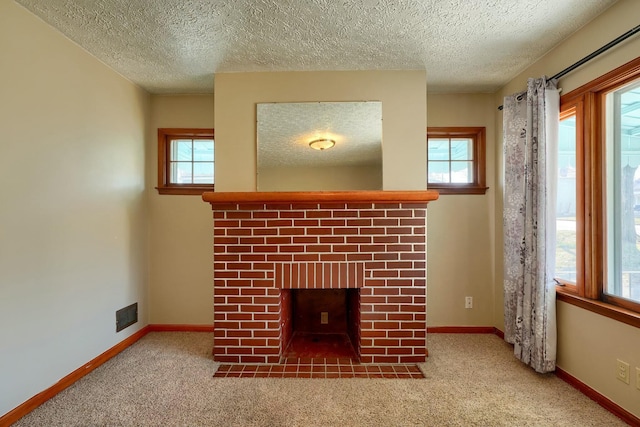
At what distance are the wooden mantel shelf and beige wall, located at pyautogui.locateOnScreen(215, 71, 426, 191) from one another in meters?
0.18

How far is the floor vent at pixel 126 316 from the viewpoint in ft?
8.89

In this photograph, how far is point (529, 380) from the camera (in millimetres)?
2211

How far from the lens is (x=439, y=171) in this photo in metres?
3.17

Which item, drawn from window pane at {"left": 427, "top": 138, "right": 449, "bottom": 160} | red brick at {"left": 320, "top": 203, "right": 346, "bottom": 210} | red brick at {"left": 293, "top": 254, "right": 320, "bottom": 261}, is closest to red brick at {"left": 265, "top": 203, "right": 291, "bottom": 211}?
red brick at {"left": 320, "top": 203, "right": 346, "bottom": 210}

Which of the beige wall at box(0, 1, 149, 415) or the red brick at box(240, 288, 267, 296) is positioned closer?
the beige wall at box(0, 1, 149, 415)

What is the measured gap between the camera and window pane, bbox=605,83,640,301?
184cm

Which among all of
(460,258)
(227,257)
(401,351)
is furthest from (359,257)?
(460,258)

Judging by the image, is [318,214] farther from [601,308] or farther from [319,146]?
[601,308]

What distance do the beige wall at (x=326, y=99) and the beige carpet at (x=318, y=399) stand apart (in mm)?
1402

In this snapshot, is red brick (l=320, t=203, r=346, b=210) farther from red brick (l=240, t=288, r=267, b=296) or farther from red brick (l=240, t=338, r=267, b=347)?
red brick (l=240, t=338, r=267, b=347)

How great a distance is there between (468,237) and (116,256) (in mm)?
3127

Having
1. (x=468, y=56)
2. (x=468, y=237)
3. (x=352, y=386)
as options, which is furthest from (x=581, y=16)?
(x=352, y=386)

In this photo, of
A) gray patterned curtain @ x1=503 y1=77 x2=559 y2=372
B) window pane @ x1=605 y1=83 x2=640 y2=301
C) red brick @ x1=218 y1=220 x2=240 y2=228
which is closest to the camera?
window pane @ x1=605 y1=83 x2=640 y2=301

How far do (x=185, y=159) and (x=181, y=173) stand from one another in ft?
0.48
